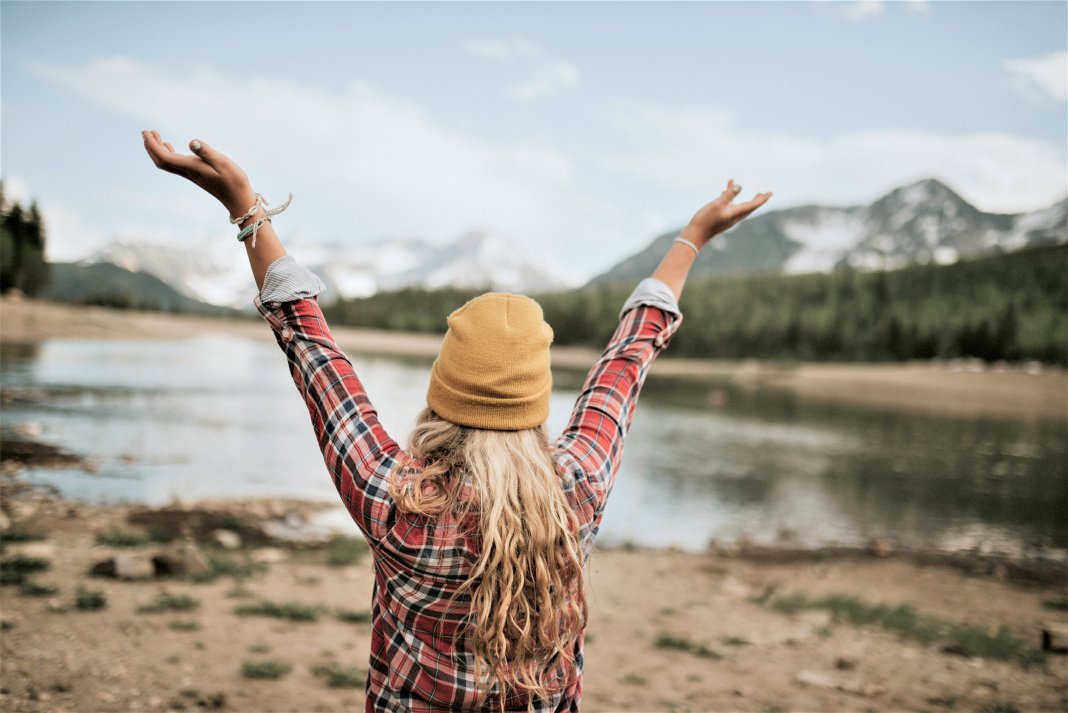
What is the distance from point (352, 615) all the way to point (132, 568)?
Result: 7.11 feet

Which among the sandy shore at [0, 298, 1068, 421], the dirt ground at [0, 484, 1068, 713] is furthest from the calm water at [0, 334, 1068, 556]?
the sandy shore at [0, 298, 1068, 421]

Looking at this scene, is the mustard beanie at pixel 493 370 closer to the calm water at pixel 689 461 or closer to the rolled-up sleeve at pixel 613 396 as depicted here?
the rolled-up sleeve at pixel 613 396

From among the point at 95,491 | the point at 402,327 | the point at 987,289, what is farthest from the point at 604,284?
the point at 95,491

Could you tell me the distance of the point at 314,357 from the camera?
1.57 m

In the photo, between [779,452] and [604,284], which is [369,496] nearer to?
[779,452]

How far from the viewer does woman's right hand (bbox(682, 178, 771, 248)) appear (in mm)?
2068

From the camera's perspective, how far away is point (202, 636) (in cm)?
565

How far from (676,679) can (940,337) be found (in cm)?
7948

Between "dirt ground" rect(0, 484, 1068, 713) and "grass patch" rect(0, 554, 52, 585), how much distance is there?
0.38ft

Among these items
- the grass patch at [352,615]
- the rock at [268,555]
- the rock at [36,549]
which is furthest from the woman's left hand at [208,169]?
the rock at [268,555]

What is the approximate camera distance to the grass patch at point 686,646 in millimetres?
6633

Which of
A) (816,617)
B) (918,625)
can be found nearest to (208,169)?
(816,617)

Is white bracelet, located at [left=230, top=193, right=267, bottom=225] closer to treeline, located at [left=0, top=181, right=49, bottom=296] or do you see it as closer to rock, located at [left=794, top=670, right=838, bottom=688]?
rock, located at [left=794, top=670, right=838, bottom=688]

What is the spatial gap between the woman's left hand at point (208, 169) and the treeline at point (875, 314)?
78.9 meters
